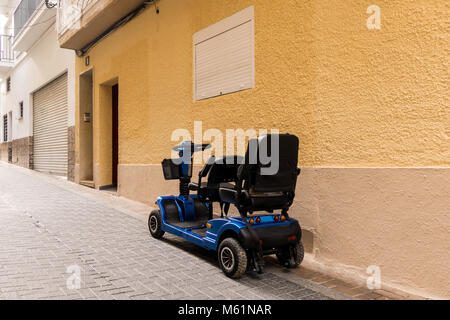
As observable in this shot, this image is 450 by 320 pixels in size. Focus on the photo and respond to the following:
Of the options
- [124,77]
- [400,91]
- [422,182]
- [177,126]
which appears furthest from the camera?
[124,77]

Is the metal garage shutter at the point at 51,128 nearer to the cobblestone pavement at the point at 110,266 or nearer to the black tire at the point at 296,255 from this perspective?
the cobblestone pavement at the point at 110,266

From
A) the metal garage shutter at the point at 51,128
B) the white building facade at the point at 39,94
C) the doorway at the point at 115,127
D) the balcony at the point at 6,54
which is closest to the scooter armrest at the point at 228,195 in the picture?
the doorway at the point at 115,127

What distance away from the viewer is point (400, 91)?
11.5 ft

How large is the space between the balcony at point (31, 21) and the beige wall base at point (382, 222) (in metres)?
13.5

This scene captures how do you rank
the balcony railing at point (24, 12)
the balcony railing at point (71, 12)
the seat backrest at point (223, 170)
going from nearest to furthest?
the seat backrest at point (223, 170) → the balcony railing at point (71, 12) → the balcony railing at point (24, 12)

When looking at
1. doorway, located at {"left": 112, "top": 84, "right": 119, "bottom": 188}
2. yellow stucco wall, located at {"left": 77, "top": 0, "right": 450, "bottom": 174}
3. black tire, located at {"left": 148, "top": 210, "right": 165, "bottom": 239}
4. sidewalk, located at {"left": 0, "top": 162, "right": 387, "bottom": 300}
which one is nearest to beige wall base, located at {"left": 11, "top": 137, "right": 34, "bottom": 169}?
doorway, located at {"left": 112, "top": 84, "right": 119, "bottom": 188}

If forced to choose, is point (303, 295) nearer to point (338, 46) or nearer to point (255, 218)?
point (255, 218)

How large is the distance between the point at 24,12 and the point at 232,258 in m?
18.5

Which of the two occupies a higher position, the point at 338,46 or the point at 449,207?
the point at 338,46

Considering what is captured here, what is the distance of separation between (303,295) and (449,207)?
1.50m

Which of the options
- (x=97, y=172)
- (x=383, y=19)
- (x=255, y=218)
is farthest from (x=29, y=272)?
(x=97, y=172)

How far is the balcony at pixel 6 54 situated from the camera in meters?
20.8

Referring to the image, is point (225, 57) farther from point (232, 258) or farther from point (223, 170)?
point (232, 258)

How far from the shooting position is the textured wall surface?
128 inches
